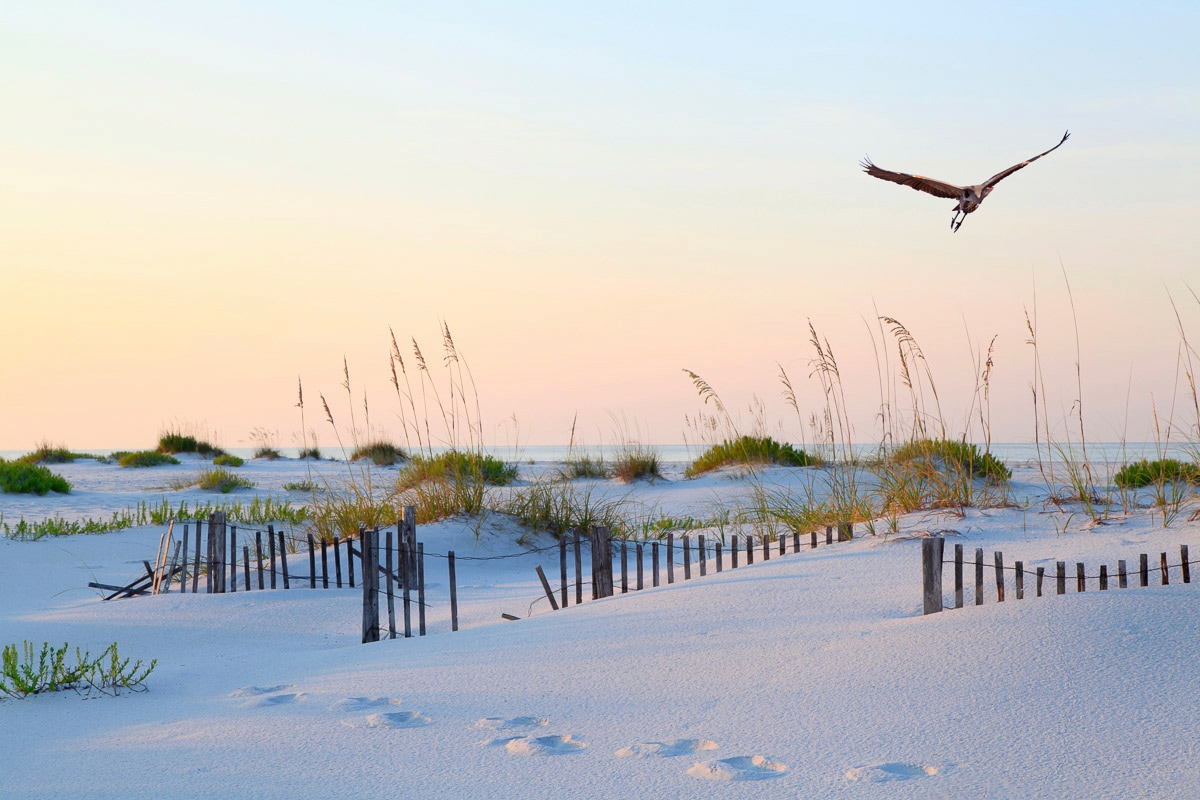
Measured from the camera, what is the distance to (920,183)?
167 inches

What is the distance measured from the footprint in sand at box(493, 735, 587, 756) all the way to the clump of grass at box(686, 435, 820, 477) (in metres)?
10.1

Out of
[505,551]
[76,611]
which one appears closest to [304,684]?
[76,611]

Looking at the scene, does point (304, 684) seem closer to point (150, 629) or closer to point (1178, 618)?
point (150, 629)

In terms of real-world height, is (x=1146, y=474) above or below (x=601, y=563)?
above

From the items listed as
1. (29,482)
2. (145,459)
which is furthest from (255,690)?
(145,459)

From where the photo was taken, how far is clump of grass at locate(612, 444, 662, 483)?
12477 millimetres

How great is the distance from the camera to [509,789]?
7.80 feet

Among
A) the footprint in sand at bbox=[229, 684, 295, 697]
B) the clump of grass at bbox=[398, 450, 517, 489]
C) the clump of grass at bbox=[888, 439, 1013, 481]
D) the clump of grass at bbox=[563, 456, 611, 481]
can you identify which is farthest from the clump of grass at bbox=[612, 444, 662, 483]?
the footprint in sand at bbox=[229, 684, 295, 697]

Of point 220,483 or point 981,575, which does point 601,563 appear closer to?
point 981,575

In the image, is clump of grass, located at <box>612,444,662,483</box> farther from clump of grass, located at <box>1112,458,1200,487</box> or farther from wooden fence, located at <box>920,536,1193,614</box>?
wooden fence, located at <box>920,536,1193,614</box>

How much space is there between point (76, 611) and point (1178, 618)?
19.1ft

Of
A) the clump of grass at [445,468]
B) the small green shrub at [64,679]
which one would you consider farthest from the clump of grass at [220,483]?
the small green shrub at [64,679]

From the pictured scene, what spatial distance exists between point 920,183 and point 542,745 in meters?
2.98

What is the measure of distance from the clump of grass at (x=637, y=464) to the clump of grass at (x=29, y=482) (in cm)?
736
